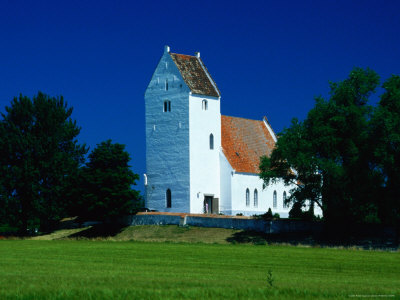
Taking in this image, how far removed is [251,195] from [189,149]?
10.3 meters

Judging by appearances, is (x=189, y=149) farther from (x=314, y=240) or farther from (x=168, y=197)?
(x=314, y=240)

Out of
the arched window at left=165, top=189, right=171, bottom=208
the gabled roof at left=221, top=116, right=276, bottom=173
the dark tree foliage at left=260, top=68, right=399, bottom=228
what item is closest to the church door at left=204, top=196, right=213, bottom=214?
the arched window at left=165, top=189, right=171, bottom=208

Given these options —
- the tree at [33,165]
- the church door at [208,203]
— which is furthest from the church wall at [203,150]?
the tree at [33,165]

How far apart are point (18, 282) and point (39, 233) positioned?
5099 cm

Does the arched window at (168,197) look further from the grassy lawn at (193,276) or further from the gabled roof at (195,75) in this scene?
the grassy lawn at (193,276)

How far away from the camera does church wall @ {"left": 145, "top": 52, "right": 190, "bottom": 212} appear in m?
71.0

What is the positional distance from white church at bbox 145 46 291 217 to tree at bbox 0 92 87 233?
30.2 ft

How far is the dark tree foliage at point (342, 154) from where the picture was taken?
49.8 meters

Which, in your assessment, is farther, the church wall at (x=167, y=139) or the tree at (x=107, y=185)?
the church wall at (x=167, y=139)

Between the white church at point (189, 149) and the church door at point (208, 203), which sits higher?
the white church at point (189, 149)

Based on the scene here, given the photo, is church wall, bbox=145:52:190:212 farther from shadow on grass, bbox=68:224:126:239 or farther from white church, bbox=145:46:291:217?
shadow on grass, bbox=68:224:126:239

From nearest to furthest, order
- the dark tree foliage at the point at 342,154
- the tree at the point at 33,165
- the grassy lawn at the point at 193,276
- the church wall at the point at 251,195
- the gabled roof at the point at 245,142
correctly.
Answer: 1. the grassy lawn at the point at 193,276
2. the dark tree foliage at the point at 342,154
3. the tree at the point at 33,165
4. the church wall at the point at 251,195
5. the gabled roof at the point at 245,142

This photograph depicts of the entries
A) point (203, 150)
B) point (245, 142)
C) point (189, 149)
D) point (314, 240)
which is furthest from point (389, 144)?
point (245, 142)

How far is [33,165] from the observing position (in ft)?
227
